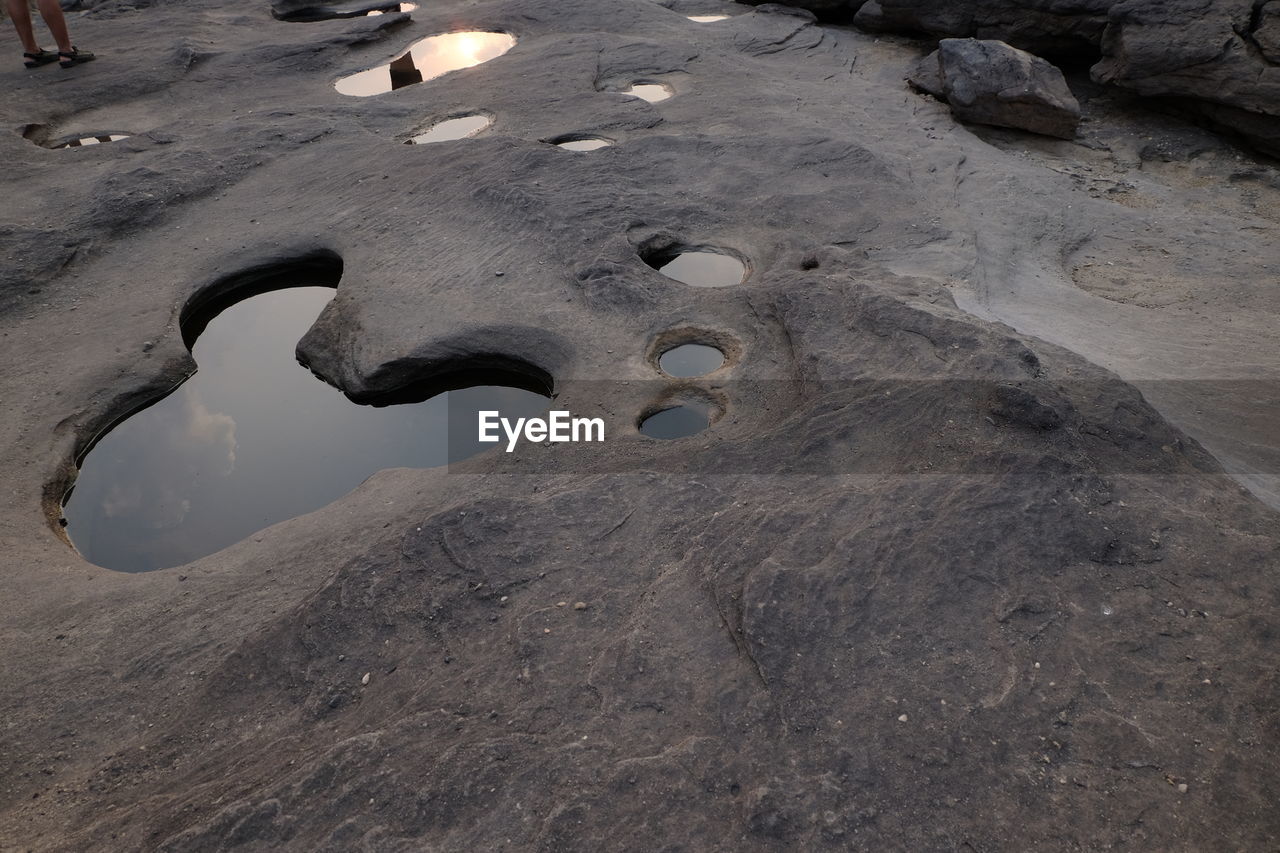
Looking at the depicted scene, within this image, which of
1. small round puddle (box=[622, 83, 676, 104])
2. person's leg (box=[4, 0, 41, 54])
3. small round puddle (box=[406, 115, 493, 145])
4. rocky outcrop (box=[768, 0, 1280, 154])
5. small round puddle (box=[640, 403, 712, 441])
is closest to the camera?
small round puddle (box=[640, 403, 712, 441])

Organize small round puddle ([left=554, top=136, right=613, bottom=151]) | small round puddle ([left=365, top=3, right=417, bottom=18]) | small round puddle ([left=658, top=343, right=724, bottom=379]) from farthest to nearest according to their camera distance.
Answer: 1. small round puddle ([left=365, top=3, right=417, bottom=18])
2. small round puddle ([left=554, top=136, right=613, bottom=151])
3. small round puddle ([left=658, top=343, right=724, bottom=379])

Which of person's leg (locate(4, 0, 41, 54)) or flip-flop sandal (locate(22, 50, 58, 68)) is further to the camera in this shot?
flip-flop sandal (locate(22, 50, 58, 68))

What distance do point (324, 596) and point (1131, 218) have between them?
5.65 m

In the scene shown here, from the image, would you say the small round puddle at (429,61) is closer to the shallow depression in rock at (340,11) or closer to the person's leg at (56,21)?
the shallow depression in rock at (340,11)

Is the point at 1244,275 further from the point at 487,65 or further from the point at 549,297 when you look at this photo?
the point at 487,65

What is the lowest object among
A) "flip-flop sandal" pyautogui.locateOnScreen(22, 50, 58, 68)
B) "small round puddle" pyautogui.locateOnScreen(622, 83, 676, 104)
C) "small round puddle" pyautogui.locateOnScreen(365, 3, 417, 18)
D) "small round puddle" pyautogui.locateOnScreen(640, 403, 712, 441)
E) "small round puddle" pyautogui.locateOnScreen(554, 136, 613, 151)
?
"small round puddle" pyautogui.locateOnScreen(640, 403, 712, 441)

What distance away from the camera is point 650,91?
807 centimetres

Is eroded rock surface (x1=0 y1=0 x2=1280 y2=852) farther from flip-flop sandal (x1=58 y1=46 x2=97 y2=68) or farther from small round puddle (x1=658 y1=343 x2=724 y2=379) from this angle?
flip-flop sandal (x1=58 y1=46 x2=97 y2=68)

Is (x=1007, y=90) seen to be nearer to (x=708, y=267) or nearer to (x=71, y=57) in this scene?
(x=708, y=267)

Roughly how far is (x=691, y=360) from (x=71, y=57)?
7.43 m

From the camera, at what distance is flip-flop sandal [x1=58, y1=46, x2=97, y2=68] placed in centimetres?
861

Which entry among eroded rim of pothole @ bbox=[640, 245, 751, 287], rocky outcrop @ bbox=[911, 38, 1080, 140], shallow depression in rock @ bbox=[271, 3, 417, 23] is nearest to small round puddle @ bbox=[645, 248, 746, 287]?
eroded rim of pothole @ bbox=[640, 245, 751, 287]

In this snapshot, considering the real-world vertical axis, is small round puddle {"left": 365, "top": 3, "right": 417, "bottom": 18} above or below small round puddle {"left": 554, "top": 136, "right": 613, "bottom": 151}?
above

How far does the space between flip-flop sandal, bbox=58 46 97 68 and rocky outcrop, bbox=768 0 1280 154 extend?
8615 mm
